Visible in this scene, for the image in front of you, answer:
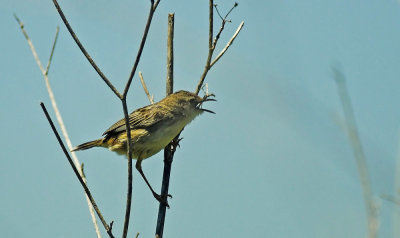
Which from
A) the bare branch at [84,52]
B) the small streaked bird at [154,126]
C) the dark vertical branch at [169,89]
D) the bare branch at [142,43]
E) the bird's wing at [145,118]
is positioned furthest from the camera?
→ the bird's wing at [145,118]

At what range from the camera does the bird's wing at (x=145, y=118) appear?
17.4 feet

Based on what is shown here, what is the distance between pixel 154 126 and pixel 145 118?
0.22 meters

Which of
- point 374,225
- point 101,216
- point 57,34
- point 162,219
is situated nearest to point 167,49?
point 57,34

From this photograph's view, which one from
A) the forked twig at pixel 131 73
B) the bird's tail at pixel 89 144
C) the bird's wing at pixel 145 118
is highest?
the bird's wing at pixel 145 118

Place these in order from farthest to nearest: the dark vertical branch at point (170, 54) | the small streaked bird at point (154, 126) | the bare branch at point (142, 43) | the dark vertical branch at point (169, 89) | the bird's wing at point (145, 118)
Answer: the bird's wing at point (145, 118) < the small streaked bird at point (154, 126) < the dark vertical branch at point (170, 54) < the dark vertical branch at point (169, 89) < the bare branch at point (142, 43)

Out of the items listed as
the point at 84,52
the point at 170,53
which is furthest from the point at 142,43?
the point at 170,53

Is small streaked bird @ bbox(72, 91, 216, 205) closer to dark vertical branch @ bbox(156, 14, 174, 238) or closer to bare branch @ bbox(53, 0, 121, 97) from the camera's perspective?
dark vertical branch @ bbox(156, 14, 174, 238)

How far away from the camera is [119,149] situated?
538 centimetres

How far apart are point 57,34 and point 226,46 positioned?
1.71 meters

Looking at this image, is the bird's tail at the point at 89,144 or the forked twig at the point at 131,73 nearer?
the forked twig at the point at 131,73

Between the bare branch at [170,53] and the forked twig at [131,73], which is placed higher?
the bare branch at [170,53]

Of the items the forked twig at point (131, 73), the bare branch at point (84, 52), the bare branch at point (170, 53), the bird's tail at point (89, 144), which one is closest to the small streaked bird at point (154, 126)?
the bird's tail at point (89, 144)

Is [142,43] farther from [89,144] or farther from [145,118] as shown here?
[89,144]

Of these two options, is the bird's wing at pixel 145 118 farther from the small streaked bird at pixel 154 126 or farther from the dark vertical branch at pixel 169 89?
the dark vertical branch at pixel 169 89
